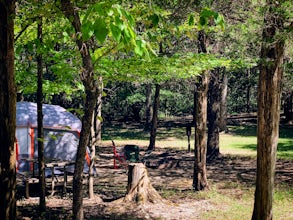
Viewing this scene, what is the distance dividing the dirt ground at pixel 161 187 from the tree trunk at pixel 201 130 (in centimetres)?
55

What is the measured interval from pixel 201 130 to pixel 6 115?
933 centimetres

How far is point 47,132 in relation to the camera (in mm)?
14539

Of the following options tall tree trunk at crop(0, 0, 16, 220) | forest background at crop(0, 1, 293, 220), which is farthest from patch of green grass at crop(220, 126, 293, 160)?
tall tree trunk at crop(0, 0, 16, 220)

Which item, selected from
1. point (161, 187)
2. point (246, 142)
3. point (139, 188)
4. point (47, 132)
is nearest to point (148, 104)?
point (246, 142)

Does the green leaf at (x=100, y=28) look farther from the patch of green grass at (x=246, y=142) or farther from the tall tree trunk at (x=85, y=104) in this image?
the patch of green grass at (x=246, y=142)

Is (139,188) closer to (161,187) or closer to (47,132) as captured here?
(161,187)

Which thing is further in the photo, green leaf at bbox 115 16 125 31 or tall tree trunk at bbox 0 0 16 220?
tall tree trunk at bbox 0 0 16 220

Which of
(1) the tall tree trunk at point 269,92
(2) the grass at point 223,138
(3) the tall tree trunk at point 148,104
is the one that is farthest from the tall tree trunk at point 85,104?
(3) the tall tree trunk at point 148,104

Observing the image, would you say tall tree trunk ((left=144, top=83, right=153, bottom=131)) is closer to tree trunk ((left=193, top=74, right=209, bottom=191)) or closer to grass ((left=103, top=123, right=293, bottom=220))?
grass ((left=103, top=123, right=293, bottom=220))

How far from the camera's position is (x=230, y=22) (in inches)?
462

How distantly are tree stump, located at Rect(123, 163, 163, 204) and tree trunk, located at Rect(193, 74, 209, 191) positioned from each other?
2103 millimetres

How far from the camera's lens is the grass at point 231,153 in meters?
10.6

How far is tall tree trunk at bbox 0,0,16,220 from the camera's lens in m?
4.03

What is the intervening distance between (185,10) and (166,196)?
5.63m
